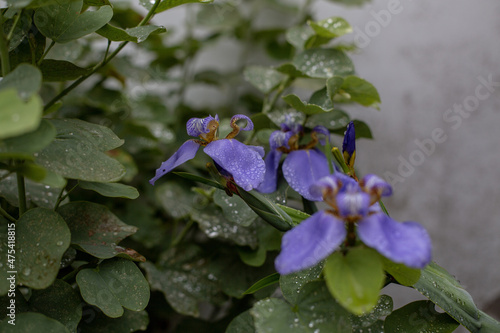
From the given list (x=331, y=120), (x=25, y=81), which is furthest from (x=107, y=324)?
(x=331, y=120)

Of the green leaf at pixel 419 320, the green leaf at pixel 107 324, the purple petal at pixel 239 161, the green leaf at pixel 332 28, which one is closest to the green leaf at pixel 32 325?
the green leaf at pixel 107 324

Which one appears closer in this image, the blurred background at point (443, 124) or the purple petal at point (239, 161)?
the purple petal at point (239, 161)

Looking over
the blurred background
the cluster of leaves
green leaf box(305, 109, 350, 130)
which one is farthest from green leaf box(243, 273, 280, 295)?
the blurred background

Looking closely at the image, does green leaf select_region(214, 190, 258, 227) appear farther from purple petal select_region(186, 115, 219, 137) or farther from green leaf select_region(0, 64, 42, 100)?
green leaf select_region(0, 64, 42, 100)

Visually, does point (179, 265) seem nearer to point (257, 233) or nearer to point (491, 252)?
point (257, 233)

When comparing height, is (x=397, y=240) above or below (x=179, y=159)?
above

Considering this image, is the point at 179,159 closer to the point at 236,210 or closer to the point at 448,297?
the point at 236,210

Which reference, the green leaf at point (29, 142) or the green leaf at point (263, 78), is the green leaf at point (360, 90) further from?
the green leaf at point (29, 142)
